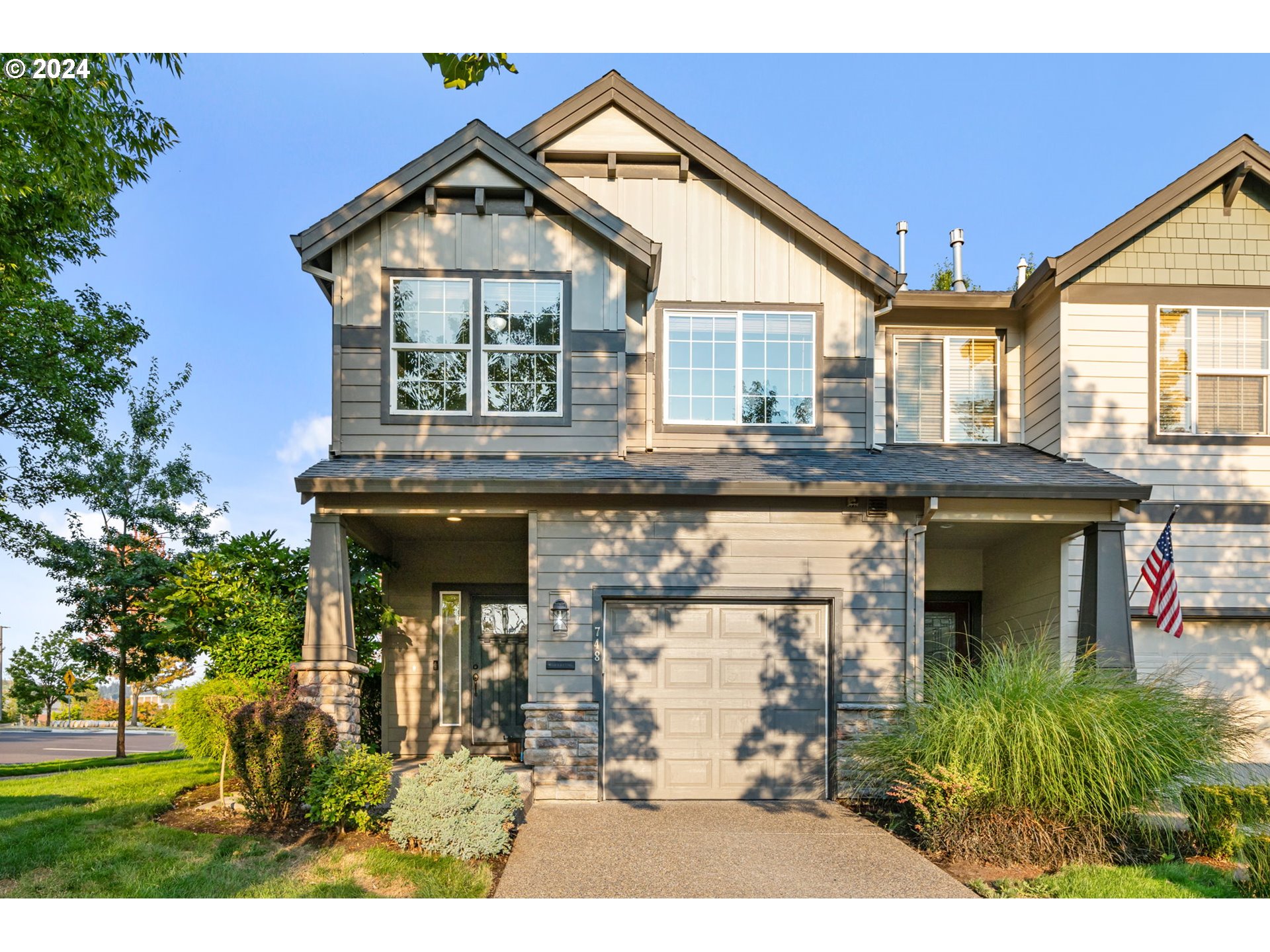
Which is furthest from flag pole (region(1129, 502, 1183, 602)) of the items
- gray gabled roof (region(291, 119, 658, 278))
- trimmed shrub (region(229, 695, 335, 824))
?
trimmed shrub (region(229, 695, 335, 824))

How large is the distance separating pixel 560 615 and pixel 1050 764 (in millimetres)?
4647

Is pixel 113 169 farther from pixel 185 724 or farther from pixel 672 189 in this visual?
pixel 672 189

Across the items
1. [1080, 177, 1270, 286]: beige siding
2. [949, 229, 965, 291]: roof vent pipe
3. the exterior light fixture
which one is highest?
[949, 229, 965, 291]: roof vent pipe

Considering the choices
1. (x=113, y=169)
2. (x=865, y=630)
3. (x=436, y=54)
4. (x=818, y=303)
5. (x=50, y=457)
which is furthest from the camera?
(x=50, y=457)

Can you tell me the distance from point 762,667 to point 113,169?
25.5ft

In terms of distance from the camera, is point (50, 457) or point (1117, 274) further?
point (50, 457)

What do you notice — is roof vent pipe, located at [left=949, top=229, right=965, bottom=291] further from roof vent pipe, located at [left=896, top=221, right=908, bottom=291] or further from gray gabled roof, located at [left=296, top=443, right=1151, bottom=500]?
gray gabled roof, located at [left=296, top=443, right=1151, bottom=500]

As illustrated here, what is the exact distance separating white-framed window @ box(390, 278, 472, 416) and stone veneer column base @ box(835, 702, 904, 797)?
5089mm

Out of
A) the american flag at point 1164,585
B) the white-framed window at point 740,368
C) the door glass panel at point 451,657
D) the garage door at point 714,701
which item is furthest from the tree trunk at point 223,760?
the american flag at point 1164,585

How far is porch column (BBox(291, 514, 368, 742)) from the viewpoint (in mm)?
8773

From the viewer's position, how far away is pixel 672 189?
11312 millimetres

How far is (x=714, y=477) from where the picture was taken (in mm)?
9359

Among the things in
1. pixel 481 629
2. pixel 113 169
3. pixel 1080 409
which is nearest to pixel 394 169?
pixel 113 169

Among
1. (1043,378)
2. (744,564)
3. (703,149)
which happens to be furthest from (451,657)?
(1043,378)
